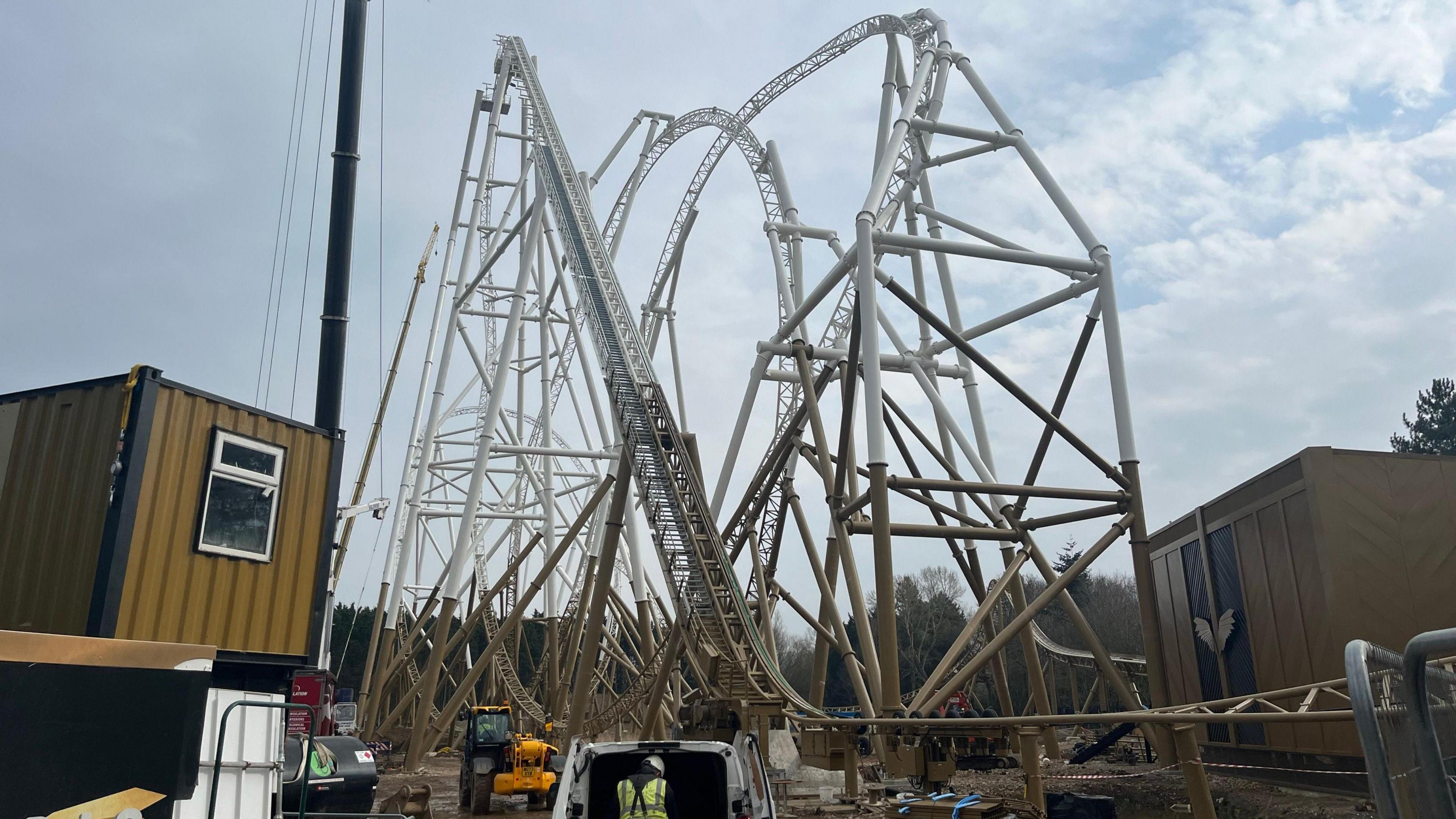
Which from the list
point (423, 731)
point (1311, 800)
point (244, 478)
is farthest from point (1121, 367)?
point (423, 731)

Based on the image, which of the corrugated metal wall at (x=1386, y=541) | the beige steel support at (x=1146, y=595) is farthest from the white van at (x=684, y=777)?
the corrugated metal wall at (x=1386, y=541)

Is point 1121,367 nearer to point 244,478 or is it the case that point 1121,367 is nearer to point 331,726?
point 244,478

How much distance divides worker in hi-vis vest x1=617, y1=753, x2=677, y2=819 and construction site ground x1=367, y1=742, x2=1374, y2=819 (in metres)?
4.08

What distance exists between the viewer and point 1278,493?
39.8 feet

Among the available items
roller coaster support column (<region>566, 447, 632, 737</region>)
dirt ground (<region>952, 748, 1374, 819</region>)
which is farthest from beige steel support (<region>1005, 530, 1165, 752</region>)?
roller coaster support column (<region>566, 447, 632, 737</region>)

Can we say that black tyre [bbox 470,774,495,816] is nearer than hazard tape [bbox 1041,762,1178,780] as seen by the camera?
Yes

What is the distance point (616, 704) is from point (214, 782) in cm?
1261

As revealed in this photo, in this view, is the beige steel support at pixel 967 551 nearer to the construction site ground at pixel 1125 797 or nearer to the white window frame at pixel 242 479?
the construction site ground at pixel 1125 797

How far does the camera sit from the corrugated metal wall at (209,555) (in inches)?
228

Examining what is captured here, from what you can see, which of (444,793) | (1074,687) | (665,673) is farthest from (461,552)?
(1074,687)

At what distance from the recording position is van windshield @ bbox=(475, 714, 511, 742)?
47.5 feet

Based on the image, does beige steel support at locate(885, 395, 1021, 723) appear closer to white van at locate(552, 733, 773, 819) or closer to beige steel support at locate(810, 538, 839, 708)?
beige steel support at locate(810, 538, 839, 708)

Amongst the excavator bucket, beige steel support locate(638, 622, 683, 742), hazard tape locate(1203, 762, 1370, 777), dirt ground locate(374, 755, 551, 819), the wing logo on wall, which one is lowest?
dirt ground locate(374, 755, 551, 819)

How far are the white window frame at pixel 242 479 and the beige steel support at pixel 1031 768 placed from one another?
23.4 feet
